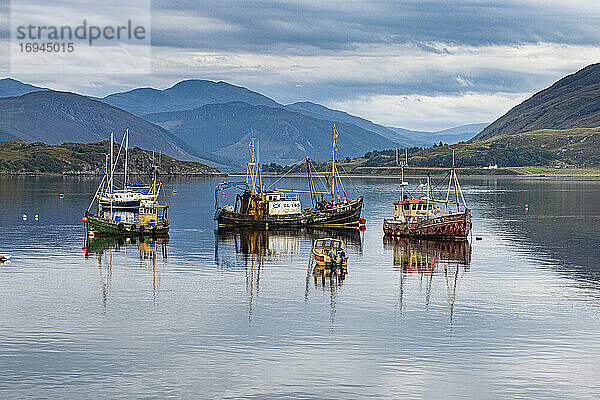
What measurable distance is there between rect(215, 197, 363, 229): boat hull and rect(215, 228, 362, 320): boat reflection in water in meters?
1.48

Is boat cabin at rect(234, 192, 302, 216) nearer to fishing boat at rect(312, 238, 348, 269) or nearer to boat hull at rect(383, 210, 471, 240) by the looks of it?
boat hull at rect(383, 210, 471, 240)

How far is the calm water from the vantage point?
46125 mm

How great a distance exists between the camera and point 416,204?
119500 mm

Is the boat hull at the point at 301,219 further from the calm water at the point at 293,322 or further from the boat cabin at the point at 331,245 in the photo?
the boat cabin at the point at 331,245

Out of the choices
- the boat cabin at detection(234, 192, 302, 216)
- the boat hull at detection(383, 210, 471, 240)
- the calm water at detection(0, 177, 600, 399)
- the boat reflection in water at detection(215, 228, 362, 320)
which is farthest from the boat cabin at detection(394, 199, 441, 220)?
the boat cabin at detection(234, 192, 302, 216)

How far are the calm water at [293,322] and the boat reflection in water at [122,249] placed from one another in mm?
502

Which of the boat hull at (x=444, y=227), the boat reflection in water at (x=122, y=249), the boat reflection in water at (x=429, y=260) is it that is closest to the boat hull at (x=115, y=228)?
the boat reflection in water at (x=122, y=249)

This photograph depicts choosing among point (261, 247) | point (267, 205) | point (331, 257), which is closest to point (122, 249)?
point (261, 247)

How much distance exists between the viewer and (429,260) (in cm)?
9450

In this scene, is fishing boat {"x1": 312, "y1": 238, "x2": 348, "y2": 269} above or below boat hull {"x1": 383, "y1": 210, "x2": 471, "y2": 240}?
below

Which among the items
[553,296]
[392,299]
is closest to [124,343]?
[392,299]

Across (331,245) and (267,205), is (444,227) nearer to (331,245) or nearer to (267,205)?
(331,245)

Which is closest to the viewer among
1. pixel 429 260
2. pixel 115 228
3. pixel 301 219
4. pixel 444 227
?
pixel 429 260

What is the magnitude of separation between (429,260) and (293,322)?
123 ft
